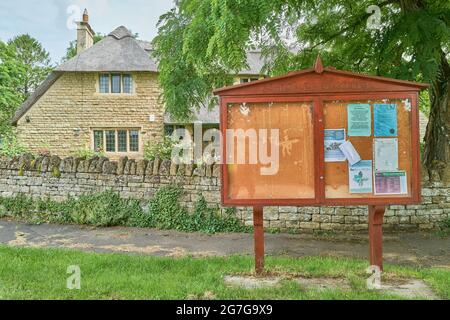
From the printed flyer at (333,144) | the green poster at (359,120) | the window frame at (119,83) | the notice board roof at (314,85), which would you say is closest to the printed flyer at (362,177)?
the printed flyer at (333,144)

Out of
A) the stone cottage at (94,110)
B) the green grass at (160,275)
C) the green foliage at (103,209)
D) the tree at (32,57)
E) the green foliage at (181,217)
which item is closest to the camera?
the green grass at (160,275)

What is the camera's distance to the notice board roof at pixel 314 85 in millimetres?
4891

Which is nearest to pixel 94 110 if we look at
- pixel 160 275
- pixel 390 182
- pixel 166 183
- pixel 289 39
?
pixel 166 183

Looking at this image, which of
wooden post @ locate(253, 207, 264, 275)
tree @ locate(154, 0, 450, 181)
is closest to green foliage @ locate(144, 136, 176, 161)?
tree @ locate(154, 0, 450, 181)

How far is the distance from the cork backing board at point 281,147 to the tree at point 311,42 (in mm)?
1110

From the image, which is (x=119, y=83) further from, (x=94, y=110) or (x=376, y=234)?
(x=376, y=234)

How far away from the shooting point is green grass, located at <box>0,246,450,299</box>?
4.30m

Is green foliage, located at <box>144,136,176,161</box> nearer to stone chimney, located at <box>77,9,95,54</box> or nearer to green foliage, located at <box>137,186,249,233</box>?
green foliage, located at <box>137,186,249,233</box>

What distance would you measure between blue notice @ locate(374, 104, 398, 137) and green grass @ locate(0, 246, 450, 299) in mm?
1731

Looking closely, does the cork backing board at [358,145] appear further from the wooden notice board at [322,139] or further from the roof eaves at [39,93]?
the roof eaves at [39,93]

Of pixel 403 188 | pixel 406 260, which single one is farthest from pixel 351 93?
pixel 406 260

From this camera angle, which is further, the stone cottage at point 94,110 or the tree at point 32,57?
the tree at point 32,57
